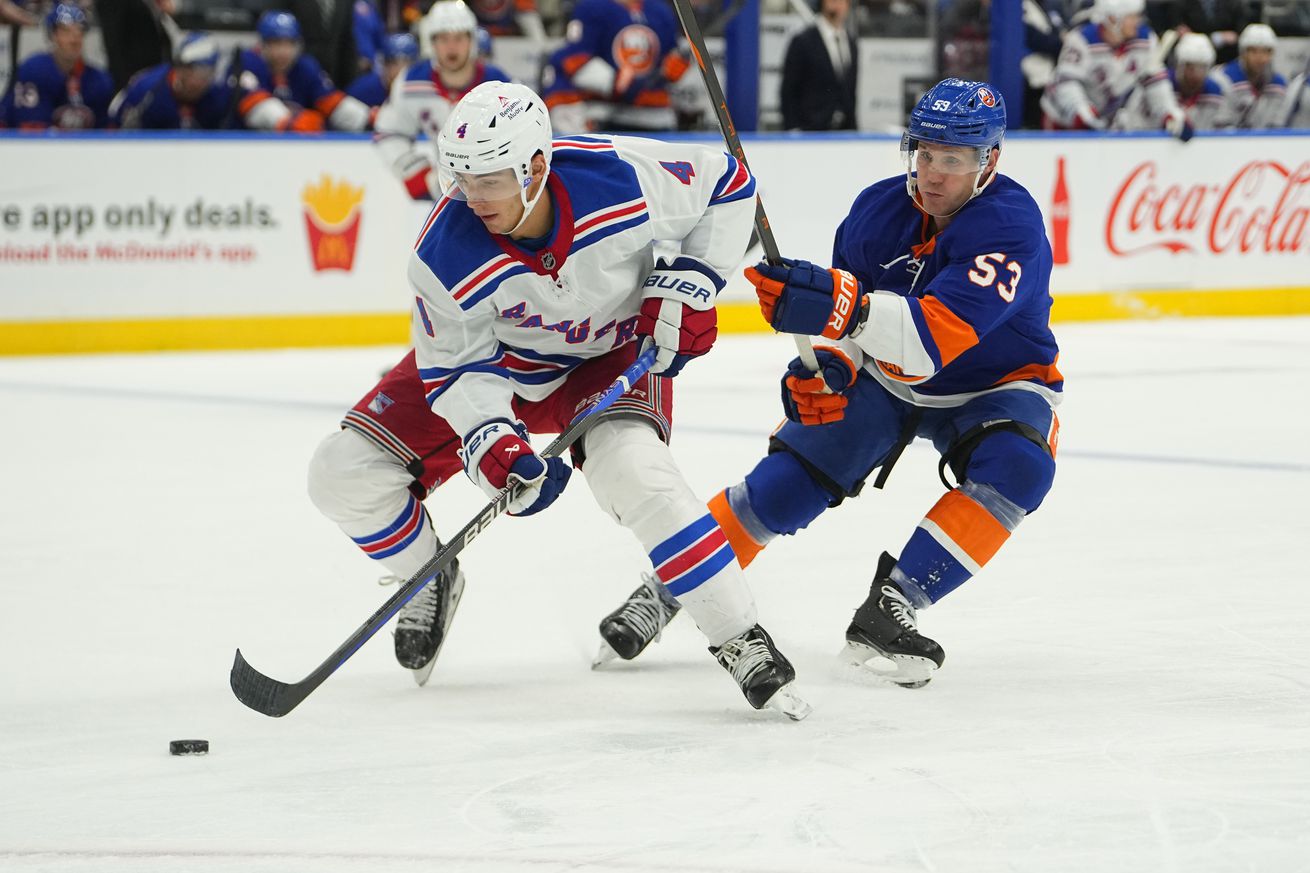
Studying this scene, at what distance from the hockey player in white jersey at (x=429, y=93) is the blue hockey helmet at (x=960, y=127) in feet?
12.7

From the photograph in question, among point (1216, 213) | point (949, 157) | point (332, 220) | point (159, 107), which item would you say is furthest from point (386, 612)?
point (1216, 213)

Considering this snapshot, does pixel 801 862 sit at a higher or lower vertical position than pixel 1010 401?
lower

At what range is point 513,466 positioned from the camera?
2748mm

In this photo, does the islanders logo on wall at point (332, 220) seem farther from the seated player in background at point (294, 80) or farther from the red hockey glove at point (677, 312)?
the red hockey glove at point (677, 312)

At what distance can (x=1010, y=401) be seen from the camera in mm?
3084

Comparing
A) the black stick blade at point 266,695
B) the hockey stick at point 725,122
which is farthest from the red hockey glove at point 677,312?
the black stick blade at point 266,695

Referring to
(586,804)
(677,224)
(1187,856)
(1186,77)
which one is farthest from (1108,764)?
(1186,77)

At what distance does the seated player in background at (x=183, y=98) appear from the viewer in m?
7.47

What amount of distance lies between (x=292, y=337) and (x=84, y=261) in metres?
0.88

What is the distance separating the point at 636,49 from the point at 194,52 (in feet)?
6.06

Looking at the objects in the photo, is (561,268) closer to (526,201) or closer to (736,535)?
(526,201)

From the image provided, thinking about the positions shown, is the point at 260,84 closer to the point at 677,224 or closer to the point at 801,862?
the point at 677,224

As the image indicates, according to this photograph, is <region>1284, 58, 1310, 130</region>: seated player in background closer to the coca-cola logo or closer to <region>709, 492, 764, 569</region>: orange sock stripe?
the coca-cola logo

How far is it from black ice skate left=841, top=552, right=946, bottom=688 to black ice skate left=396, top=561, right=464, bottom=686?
2.21 ft
